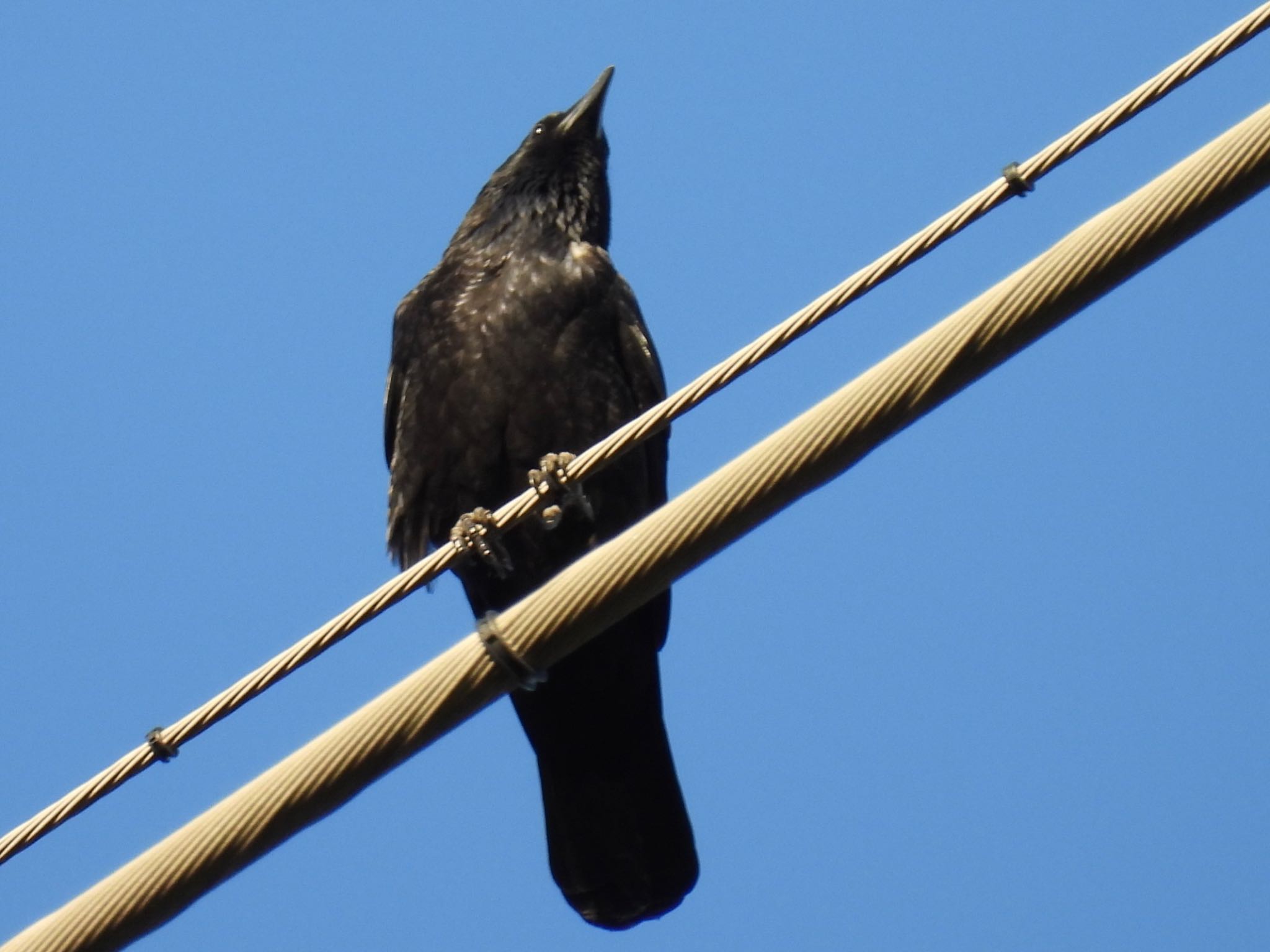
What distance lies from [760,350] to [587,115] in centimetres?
379

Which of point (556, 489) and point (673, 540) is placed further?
point (556, 489)

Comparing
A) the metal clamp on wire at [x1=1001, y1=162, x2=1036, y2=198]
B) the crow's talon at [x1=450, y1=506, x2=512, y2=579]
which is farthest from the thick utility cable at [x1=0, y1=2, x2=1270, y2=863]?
the crow's talon at [x1=450, y1=506, x2=512, y2=579]

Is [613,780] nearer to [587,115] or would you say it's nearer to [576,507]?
[576,507]

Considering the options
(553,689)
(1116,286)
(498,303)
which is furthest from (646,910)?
(1116,286)

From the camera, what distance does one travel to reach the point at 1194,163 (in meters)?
3.03

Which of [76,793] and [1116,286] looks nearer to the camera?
[1116,286]

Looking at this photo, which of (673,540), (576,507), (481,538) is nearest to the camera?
(673,540)

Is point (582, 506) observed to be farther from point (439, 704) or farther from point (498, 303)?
point (439, 704)

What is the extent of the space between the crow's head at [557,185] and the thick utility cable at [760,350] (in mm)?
3102

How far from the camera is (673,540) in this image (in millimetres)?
3258

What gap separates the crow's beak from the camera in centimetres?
711

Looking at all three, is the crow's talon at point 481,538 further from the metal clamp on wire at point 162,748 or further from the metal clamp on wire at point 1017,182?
the metal clamp on wire at point 1017,182

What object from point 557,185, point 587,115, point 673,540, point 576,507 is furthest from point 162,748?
point 587,115

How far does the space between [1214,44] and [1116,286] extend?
562 millimetres
